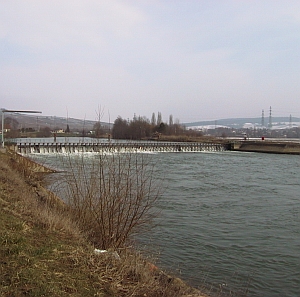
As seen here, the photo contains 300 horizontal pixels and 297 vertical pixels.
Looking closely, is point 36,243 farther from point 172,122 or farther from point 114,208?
point 172,122

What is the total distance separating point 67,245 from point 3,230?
1.02 meters

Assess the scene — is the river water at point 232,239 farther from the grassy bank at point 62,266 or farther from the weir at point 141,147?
the weir at point 141,147

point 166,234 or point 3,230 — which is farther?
point 166,234

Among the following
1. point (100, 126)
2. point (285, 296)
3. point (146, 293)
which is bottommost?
point (285, 296)

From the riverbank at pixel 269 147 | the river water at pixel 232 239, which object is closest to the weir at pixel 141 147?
the riverbank at pixel 269 147

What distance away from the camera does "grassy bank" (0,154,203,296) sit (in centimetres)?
409

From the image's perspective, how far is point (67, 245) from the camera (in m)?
5.61

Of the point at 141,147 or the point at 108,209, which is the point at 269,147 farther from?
the point at 108,209

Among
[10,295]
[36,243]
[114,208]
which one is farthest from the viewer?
[114,208]

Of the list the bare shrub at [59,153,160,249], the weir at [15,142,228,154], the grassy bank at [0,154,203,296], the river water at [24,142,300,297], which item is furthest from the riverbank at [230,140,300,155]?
the grassy bank at [0,154,203,296]

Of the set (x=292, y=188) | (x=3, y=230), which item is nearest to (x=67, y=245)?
(x=3, y=230)

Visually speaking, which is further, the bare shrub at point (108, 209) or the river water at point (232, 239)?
the river water at point (232, 239)

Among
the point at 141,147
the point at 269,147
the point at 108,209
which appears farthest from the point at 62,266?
the point at 269,147

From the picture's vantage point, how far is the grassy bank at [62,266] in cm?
409
